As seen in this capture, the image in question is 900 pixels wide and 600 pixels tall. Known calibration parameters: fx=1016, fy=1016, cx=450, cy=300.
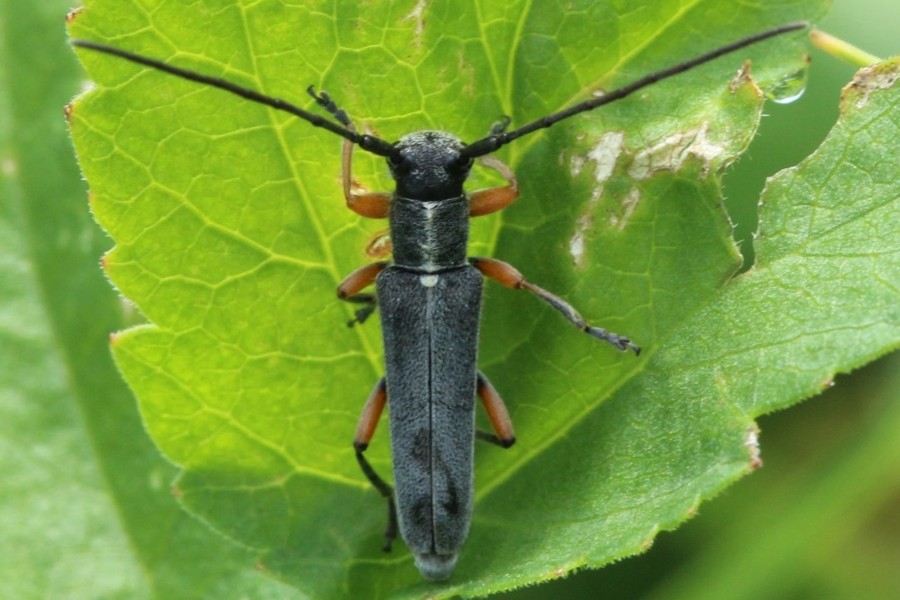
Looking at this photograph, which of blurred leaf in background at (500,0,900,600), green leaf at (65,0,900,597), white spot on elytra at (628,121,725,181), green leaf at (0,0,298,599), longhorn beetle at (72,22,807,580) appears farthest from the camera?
blurred leaf in background at (500,0,900,600)

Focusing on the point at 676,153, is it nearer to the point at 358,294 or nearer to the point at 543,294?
the point at 543,294

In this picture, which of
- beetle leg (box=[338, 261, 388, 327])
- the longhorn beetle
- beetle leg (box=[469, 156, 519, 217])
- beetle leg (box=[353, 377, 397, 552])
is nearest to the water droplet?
the longhorn beetle

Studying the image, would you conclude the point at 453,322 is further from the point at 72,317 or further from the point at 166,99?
the point at 72,317

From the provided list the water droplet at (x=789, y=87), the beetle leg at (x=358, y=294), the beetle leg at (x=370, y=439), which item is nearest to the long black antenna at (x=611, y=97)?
the water droplet at (x=789, y=87)

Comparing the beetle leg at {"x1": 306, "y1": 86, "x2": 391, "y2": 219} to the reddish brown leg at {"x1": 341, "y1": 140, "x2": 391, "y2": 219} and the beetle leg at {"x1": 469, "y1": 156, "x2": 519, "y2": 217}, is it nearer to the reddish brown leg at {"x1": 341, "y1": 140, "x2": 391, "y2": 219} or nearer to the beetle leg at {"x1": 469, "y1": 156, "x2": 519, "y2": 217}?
the reddish brown leg at {"x1": 341, "y1": 140, "x2": 391, "y2": 219}

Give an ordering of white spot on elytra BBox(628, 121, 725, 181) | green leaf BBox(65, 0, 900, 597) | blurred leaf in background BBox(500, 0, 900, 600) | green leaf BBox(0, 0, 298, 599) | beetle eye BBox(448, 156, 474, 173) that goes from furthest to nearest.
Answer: blurred leaf in background BBox(500, 0, 900, 600) < green leaf BBox(0, 0, 298, 599) < beetle eye BBox(448, 156, 474, 173) < white spot on elytra BBox(628, 121, 725, 181) < green leaf BBox(65, 0, 900, 597)

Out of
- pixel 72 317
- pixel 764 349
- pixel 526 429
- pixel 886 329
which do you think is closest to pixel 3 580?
pixel 72 317
